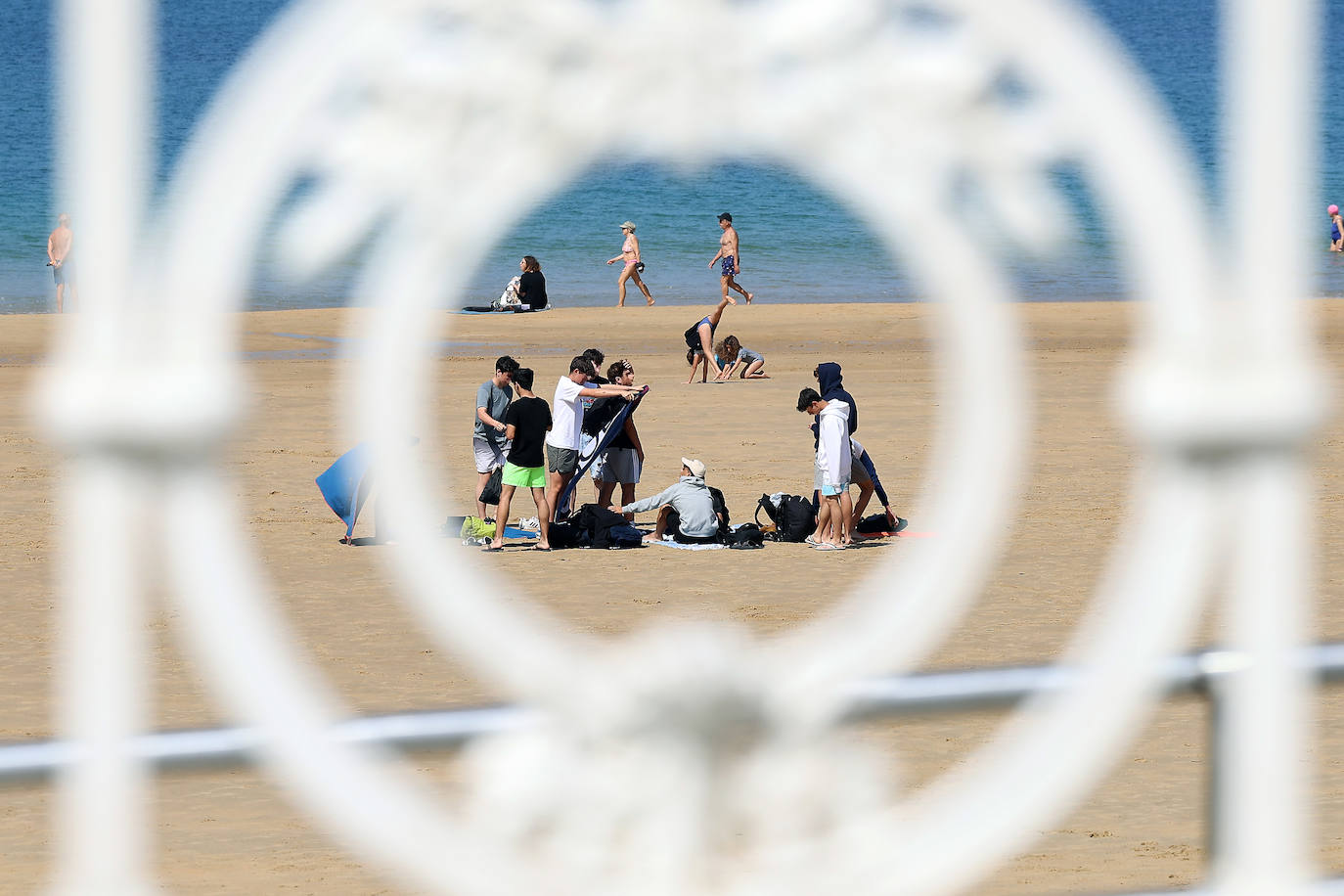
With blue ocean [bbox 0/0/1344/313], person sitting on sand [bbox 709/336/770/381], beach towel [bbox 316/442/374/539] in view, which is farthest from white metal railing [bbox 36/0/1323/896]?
person sitting on sand [bbox 709/336/770/381]

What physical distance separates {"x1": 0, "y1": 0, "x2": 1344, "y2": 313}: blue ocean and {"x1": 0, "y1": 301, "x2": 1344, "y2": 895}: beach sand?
71.3 inches

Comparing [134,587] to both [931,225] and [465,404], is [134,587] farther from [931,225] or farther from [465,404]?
[465,404]

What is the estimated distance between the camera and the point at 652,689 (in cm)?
171

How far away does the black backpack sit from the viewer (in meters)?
13.6

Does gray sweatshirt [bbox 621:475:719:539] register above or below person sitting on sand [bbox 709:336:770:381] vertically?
below

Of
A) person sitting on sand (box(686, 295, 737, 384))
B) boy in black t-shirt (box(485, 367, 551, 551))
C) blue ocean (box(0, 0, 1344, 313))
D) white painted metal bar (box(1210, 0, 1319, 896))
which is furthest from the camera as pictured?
blue ocean (box(0, 0, 1344, 313))

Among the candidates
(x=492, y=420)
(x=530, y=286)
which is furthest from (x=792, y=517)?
(x=530, y=286)

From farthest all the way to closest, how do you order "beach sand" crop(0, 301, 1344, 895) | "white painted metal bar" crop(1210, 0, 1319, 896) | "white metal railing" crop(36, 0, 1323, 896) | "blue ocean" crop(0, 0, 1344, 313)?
"blue ocean" crop(0, 0, 1344, 313), "beach sand" crop(0, 301, 1344, 895), "white painted metal bar" crop(1210, 0, 1319, 896), "white metal railing" crop(36, 0, 1323, 896)

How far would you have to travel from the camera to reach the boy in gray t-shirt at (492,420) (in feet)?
44.3

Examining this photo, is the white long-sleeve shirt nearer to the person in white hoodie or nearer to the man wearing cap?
the person in white hoodie

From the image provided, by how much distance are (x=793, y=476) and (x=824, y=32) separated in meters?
14.9

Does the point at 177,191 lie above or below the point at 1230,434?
above

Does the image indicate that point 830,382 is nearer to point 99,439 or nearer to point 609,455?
point 609,455

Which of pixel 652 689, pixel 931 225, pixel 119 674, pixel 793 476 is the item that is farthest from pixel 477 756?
pixel 793 476
